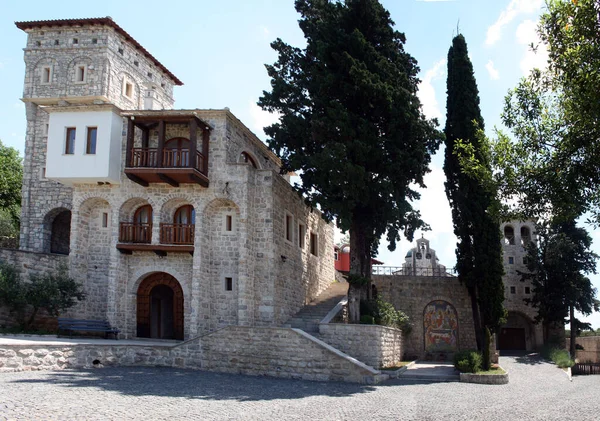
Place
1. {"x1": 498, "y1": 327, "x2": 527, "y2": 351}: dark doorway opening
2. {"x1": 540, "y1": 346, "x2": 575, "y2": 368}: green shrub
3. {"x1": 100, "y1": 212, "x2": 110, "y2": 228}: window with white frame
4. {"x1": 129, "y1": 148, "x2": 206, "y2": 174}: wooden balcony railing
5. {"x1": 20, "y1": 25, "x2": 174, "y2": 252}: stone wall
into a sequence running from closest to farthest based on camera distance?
{"x1": 129, "y1": 148, "x2": 206, "y2": 174}: wooden balcony railing, {"x1": 100, "y1": 212, "x2": 110, "y2": 228}: window with white frame, {"x1": 540, "y1": 346, "x2": 575, "y2": 368}: green shrub, {"x1": 20, "y1": 25, "x2": 174, "y2": 252}: stone wall, {"x1": 498, "y1": 327, "x2": 527, "y2": 351}: dark doorway opening

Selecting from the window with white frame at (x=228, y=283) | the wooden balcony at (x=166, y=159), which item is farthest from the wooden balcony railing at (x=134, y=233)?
the window with white frame at (x=228, y=283)

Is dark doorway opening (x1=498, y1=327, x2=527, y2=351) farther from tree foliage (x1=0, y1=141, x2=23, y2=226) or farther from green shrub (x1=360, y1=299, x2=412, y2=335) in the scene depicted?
tree foliage (x1=0, y1=141, x2=23, y2=226)

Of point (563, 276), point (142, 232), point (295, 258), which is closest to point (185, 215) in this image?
point (142, 232)

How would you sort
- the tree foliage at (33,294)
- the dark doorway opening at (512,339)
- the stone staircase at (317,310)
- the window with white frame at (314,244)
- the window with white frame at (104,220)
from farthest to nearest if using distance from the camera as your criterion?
the dark doorway opening at (512,339), the window with white frame at (314,244), the window with white frame at (104,220), the stone staircase at (317,310), the tree foliage at (33,294)

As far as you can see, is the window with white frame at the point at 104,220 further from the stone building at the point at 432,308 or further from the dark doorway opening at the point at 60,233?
the stone building at the point at 432,308

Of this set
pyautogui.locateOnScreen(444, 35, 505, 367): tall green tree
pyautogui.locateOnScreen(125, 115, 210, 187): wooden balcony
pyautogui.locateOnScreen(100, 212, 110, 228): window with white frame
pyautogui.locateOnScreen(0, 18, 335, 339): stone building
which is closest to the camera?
pyautogui.locateOnScreen(125, 115, 210, 187): wooden balcony

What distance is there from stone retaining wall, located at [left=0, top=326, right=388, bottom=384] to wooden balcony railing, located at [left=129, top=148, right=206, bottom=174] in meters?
6.44

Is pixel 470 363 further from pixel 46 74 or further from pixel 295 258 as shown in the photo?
pixel 46 74

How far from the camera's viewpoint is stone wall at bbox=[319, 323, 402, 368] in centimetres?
1788

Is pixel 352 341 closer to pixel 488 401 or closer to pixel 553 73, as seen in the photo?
pixel 488 401

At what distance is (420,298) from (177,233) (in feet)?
39.9

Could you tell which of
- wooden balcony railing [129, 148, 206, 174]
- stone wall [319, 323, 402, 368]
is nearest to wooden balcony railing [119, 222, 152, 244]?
wooden balcony railing [129, 148, 206, 174]

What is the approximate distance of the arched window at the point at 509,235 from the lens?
33.3 metres

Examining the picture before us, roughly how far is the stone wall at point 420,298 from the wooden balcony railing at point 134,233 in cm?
1128
